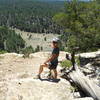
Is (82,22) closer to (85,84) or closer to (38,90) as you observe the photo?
(85,84)

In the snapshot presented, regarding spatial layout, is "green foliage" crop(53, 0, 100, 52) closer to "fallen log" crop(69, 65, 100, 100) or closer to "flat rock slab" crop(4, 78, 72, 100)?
"fallen log" crop(69, 65, 100, 100)

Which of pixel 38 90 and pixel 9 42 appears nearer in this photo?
pixel 38 90

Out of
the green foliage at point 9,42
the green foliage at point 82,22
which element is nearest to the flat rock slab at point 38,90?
the green foliage at point 82,22

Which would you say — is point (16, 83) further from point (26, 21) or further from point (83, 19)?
point (26, 21)

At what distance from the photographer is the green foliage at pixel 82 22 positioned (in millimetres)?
17828

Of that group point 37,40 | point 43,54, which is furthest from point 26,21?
point 43,54

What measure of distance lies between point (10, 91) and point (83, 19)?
9443 mm

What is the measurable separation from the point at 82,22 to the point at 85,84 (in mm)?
8957

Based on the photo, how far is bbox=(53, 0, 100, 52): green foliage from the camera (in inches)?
702

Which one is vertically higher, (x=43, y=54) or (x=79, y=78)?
(x=79, y=78)

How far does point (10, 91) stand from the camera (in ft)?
33.3

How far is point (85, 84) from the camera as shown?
9.98m

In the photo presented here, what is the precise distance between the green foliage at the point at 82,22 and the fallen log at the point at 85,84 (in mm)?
7161

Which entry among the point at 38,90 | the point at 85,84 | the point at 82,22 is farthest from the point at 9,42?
the point at 85,84
